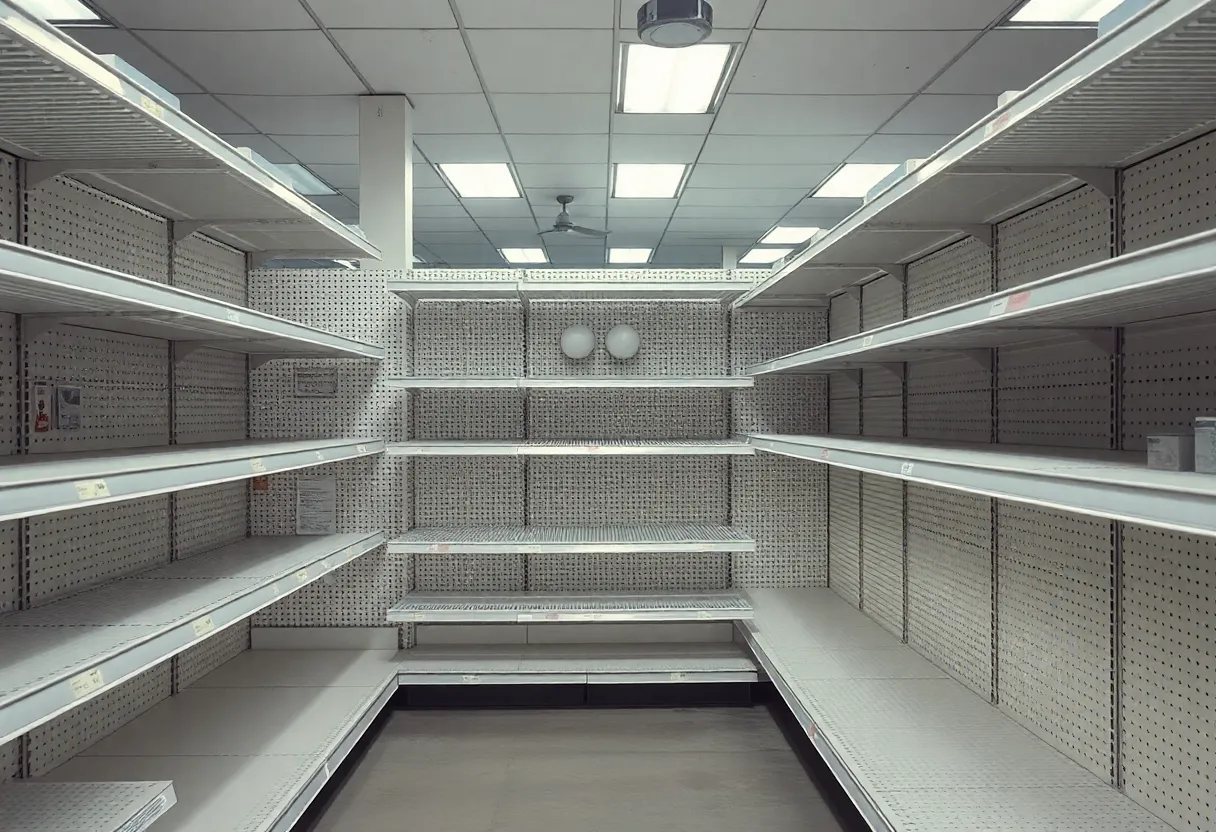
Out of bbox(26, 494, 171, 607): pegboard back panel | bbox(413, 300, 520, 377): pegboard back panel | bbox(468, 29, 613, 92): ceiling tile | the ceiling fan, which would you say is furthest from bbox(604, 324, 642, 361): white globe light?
the ceiling fan

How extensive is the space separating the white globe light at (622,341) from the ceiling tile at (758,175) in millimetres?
2326

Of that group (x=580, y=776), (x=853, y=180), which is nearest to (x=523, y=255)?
(x=853, y=180)

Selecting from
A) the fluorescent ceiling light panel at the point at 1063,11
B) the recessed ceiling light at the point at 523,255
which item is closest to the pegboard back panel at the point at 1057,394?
the fluorescent ceiling light panel at the point at 1063,11

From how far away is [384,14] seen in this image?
3463 millimetres

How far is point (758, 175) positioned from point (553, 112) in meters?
2.11

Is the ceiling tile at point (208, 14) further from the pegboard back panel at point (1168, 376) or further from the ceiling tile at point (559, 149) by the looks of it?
the pegboard back panel at point (1168, 376)

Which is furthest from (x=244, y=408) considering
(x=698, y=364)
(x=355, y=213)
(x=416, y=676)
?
A: (x=355, y=213)

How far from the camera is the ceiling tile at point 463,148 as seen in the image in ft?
16.9

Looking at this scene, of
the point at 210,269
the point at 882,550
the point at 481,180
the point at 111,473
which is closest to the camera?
the point at 111,473

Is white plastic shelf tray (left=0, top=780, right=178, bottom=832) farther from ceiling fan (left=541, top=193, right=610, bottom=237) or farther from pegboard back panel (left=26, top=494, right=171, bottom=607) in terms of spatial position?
ceiling fan (left=541, top=193, right=610, bottom=237)

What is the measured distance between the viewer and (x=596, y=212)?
7293mm

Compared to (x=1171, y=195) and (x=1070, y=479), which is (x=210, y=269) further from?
(x=1171, y=195)

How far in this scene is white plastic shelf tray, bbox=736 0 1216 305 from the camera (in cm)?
131

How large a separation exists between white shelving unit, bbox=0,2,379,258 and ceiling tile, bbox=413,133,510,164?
6.10 ft
